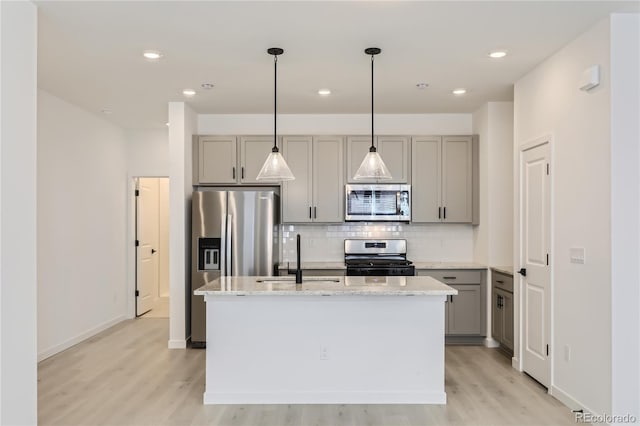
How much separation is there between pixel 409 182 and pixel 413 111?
85 cm

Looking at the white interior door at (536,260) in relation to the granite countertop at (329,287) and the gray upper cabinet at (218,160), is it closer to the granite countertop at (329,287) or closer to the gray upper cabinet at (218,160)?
the granite countertop at (329,287)

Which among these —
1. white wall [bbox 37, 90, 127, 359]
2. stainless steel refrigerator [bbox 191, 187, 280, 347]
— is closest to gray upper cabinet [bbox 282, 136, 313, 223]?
stainless steel refrigerator [bbox 191, 187, 280, 347]

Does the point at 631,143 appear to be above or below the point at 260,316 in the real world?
above

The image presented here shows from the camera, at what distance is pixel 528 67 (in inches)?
163

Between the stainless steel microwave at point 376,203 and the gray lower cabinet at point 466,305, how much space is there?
0.87 m

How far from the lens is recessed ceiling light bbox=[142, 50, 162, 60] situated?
3783 millimetres

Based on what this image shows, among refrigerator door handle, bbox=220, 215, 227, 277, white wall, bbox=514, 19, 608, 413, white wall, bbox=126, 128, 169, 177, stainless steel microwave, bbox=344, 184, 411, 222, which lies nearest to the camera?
white wall, bbox=514, 19, 608, 413

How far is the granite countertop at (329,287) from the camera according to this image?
3400 mm

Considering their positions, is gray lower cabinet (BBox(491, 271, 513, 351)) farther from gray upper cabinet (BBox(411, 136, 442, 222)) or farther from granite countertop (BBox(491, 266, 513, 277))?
gray upper cabinet (BBox(411, 136, 442, 222))

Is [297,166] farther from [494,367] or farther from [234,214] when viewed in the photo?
[494,367]

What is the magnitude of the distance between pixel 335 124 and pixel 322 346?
310 cm

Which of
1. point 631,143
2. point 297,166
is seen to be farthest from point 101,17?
point 631,143

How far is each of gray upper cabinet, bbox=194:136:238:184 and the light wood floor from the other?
6.40ft

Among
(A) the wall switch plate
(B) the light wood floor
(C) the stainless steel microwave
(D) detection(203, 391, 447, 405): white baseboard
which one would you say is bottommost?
(B) the light wood floor
